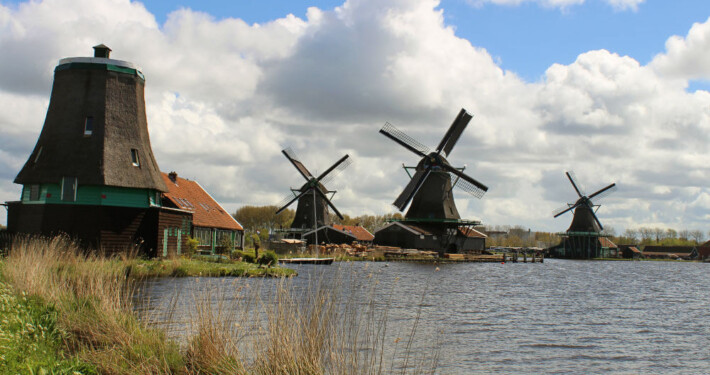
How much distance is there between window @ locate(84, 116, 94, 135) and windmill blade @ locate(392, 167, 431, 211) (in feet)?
101

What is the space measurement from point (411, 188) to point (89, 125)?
102ft

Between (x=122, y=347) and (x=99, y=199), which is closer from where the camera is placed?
(x=122, y=347)

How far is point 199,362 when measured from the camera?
7230 mm

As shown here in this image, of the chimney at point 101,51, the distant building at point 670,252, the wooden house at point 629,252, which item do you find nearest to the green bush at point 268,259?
the chimney at point 101,51

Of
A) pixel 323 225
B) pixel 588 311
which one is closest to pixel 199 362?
pixel 588 311

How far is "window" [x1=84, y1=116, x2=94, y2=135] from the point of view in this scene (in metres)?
26.3

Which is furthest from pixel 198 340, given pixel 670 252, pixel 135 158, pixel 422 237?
→ pixel 670 252

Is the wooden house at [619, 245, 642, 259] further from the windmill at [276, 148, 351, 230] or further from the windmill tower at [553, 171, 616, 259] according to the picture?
the windmill at [276, 148, 351, 230]

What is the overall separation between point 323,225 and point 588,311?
39.4 metres

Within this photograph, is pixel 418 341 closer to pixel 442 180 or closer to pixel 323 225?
pixel 442 180

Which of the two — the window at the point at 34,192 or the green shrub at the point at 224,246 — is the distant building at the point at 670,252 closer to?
the green shrub at the point at 224,246

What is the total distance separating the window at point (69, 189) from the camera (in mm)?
25156

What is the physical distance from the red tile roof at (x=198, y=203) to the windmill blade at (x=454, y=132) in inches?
813

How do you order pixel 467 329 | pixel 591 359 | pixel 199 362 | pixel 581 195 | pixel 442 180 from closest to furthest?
pixel 199 362 < pixel 591 359 < pixel 467 329 < pixel 442 180 < pixel 581 195
